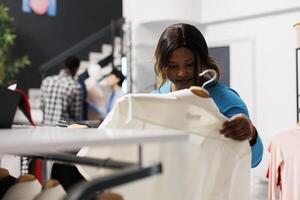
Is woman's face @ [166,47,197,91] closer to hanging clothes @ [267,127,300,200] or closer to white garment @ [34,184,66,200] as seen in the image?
white garment @ [34,184,66,200]

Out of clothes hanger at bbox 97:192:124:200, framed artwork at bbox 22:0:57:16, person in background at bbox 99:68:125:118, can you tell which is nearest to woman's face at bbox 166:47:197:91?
clothes hanger at bbox 97:192:124:200

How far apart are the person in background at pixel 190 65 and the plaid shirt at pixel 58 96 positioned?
11.9 feet

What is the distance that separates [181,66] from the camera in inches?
67.4

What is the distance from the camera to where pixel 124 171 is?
2.75 ft

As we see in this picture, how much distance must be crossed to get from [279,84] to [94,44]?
3.93 m

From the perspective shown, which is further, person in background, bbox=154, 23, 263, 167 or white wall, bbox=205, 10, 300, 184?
white wall, bbox=205, 10, 300, 184

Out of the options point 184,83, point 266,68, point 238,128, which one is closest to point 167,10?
point 266,68

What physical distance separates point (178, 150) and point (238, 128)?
23 centimetres

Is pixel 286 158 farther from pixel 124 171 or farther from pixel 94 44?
pixel 94 44

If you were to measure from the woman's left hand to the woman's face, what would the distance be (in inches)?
18.2

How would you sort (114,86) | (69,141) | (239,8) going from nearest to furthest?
(69,141) < (239,8) < (114,86)

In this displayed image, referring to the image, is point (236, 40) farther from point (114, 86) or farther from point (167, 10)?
point (114, 86)

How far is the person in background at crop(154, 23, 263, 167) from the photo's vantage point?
1.56 m

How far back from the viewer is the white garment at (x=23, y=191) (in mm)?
1000
